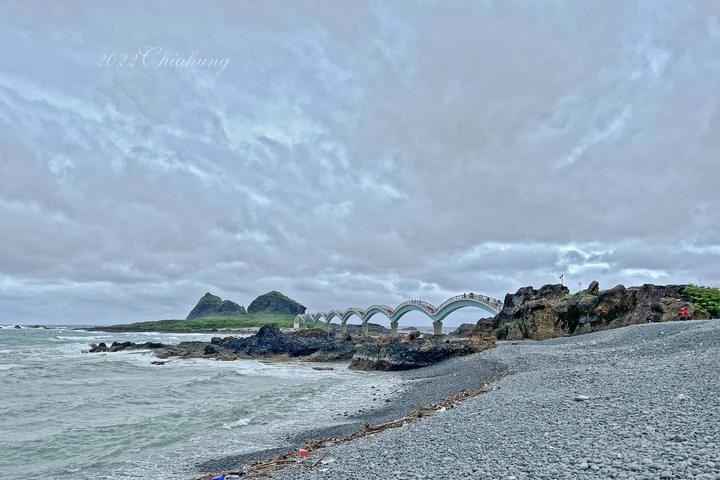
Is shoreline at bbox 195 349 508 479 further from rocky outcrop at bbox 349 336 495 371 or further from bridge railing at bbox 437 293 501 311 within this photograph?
bridge railing at bbox 437 293 501 311

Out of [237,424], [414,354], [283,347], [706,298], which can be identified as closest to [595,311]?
[706,298]

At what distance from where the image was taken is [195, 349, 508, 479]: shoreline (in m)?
12.1

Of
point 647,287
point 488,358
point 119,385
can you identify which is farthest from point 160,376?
point 647,287

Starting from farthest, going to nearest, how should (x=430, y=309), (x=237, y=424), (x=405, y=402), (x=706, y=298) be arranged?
(x=430, y=309)
(x=706, y=298)
(x=405, y=402)
(x=237, y=424)

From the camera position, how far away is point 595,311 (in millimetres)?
37219

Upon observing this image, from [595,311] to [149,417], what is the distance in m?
33.5

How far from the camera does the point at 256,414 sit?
1906 centimetres

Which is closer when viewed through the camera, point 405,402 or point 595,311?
point 405,402

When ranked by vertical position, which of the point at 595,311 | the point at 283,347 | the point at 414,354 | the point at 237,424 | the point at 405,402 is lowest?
the point at 237,424

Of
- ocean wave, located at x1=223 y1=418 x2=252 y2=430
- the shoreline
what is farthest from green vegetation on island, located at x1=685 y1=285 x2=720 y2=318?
ocean wave, located at x1=223 y1=418 x2=252 y2=430

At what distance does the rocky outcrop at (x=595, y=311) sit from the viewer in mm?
32594

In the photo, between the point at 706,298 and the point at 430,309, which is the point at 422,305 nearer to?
the point at 430,309

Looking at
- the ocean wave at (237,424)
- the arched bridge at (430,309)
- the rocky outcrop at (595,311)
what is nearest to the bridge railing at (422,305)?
the arched bridge at (430,309)

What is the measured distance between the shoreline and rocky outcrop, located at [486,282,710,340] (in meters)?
10.5
